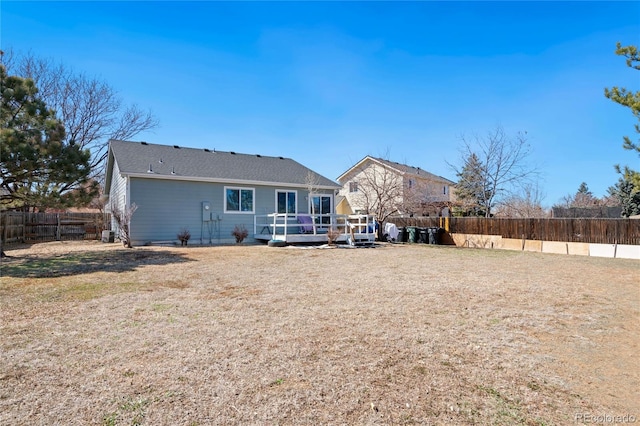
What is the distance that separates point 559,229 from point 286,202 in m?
12.2

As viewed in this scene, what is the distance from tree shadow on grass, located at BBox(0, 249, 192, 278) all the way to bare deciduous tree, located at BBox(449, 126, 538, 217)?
2006 cm

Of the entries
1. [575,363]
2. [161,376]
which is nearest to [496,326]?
[575,363]

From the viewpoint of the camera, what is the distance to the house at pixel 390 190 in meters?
18.8

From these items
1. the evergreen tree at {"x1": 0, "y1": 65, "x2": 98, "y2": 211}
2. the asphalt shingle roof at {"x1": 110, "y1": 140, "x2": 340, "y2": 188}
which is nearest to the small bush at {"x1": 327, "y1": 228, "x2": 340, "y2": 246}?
the asphalt shingle roof at {"x1": 110, "y1": 140, "x2": 340, "y2": 188}

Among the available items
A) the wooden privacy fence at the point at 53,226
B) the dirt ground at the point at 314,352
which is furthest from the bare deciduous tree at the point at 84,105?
the dirt ground at the point at 314,352

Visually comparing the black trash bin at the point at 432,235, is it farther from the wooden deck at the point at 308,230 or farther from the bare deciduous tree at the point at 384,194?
the wooden deck at the point at 308,230

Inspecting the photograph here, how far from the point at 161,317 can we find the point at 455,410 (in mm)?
3647

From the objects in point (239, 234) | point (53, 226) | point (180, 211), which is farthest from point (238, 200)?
point (53, 226)

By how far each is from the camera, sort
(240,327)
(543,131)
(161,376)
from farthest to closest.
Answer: (543,131), (240,327), (161,376)

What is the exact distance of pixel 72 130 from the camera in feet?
Result: 77.3

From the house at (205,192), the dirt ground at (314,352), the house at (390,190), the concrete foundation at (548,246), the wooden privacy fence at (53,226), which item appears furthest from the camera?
the house at (390,190)

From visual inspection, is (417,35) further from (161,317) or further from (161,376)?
(161,376)

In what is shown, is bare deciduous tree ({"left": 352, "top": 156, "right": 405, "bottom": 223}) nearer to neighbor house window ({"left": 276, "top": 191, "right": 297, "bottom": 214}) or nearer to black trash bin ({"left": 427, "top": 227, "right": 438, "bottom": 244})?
black trash bin ({"left": 427, "top": 227, "right": 438, "bottom": 244})

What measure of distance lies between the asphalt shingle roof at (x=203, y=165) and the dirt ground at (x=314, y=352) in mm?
8312
